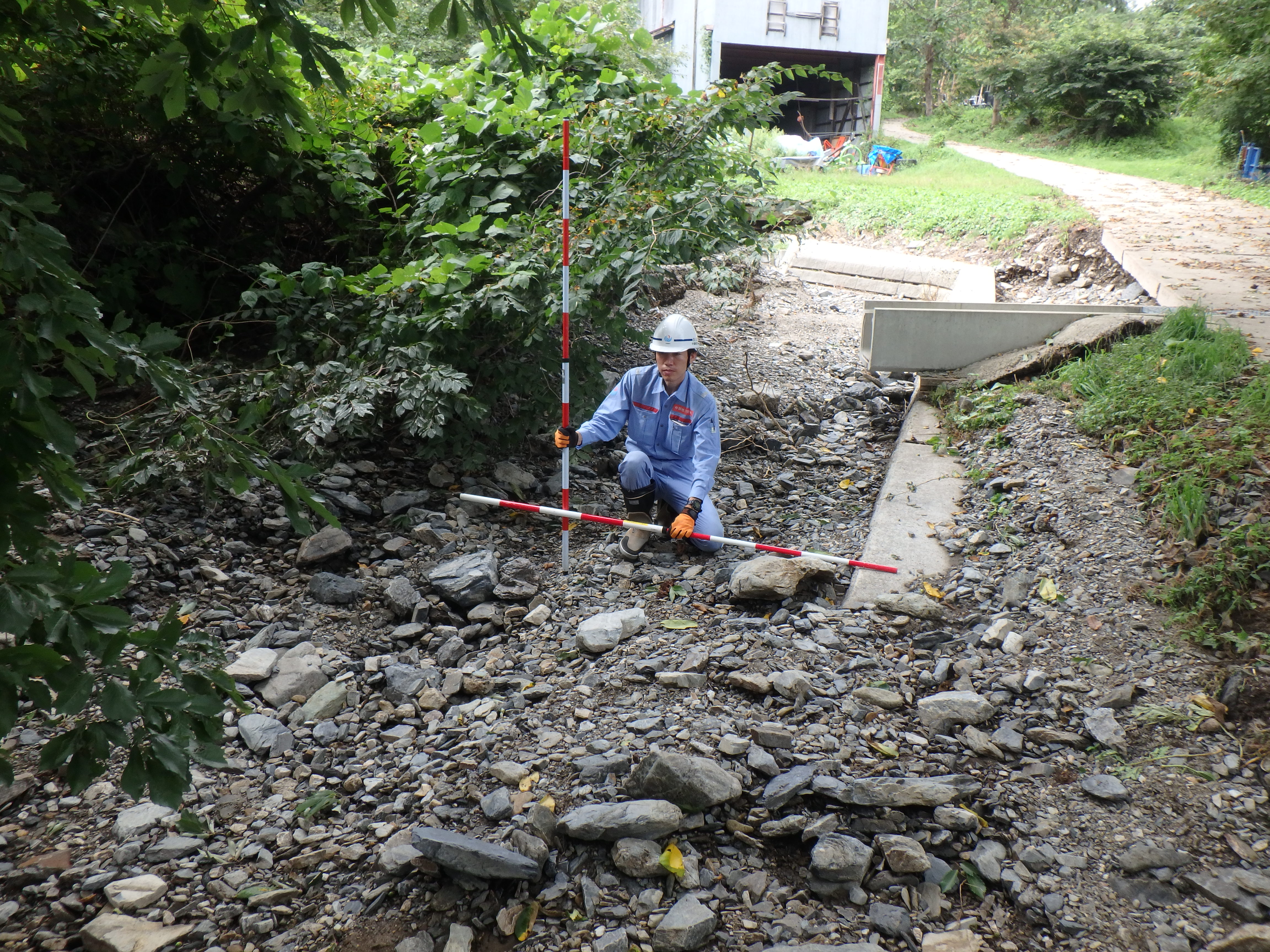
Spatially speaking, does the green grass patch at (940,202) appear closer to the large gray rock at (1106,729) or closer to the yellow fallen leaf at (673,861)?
the large gray rock at (1106,729)

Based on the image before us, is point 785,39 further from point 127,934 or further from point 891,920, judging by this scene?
point 127,934

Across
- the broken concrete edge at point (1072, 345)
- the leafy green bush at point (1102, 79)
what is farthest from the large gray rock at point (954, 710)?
the leafy green bush at point (1102, 79)

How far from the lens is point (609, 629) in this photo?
390 cm

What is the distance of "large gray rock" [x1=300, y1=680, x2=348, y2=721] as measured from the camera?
3385 millimetres

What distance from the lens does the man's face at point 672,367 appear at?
488 cm

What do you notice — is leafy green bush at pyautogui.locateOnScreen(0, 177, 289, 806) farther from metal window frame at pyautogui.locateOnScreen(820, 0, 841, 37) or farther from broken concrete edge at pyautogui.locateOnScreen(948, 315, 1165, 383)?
metal window frame at pyautogui.locateOnScreen(820, 0, 841, 37)

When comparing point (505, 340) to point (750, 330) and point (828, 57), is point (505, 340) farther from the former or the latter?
point (828, 57)

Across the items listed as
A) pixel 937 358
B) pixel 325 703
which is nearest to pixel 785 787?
pixel 325 703

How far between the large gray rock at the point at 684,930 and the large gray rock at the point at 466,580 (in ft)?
7.05

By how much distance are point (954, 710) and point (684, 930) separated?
148cm

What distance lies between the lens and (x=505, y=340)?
5.21 m

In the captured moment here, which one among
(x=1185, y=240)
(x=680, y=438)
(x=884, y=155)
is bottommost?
(x=680, y=438)

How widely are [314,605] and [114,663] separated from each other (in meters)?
2.80

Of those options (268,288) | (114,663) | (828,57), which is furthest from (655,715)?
(828,57)
